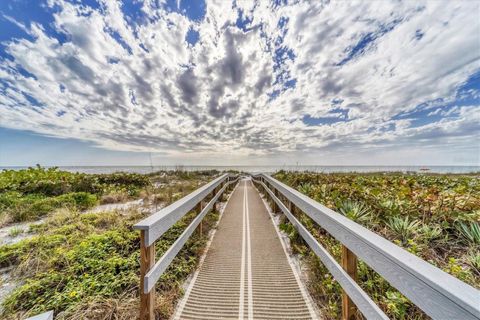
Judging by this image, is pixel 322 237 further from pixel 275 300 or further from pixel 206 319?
pixel 206 319

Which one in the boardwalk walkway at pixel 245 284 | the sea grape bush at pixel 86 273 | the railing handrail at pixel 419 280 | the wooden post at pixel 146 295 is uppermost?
the railing handrail at pixel 419 280

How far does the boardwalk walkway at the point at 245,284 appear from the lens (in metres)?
2.27

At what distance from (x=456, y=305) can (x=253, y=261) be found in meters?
2.93

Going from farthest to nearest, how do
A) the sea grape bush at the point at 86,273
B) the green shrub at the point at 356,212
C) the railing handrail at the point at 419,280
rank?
1. the green shrub at the point at 356,212
2. the sea grape bush at the point at 86,273
3. the railing handrail at the point at 419,280

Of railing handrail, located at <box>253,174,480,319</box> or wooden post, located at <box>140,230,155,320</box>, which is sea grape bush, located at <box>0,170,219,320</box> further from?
railing handrail, located at <box>253,174,480,319</box>

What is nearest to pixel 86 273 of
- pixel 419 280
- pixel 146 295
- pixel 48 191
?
pixel 146 295

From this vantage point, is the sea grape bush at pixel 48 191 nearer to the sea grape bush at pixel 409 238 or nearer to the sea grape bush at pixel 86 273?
the sea grape bush at pixel 86 273

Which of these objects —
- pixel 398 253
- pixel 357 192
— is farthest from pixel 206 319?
pixel 357 192

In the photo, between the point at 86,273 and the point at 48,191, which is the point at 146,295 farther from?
the point at 48,191

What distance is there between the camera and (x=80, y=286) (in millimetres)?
2404

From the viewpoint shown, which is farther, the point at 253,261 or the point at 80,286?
the point at 253,261

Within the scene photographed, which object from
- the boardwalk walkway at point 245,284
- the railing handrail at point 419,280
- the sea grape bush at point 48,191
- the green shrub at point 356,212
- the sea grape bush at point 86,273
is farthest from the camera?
the sea grape bush at point 48,191

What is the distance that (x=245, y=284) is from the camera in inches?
110

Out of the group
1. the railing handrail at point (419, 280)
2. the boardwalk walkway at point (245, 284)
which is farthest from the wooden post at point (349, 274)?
the boardwalk walkway at point (245, 284)
